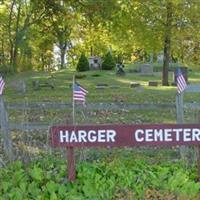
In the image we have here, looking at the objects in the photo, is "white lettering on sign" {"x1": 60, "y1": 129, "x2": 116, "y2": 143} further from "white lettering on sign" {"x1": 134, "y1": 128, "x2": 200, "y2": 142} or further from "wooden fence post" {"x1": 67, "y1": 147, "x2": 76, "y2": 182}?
"white lettering on sign" {"x1": 134, "y1": 128, "x2": 200, "y2": 142}

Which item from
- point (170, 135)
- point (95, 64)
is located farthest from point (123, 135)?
point (95, 64)

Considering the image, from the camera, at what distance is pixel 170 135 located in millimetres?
6027

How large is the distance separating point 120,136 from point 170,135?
25.1 inches

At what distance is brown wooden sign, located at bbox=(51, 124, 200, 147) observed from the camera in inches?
232

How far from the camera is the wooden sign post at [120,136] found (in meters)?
5.89

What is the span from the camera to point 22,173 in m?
6.12

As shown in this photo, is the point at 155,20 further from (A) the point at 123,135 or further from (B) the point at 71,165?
(B) the point at 71,165

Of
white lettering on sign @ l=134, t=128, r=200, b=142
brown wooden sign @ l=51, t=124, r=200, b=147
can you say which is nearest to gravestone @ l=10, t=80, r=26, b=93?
brown wooden sign @ l=51, t=124, r=200, b=147

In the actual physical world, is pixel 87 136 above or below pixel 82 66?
above

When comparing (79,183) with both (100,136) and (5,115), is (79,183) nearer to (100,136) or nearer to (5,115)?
(100,136)

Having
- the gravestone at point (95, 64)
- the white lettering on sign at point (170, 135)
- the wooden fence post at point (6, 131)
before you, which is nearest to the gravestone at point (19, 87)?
the wooden fence post at point (6, 131)

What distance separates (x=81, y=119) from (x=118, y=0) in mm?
13412

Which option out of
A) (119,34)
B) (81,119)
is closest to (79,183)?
(81,119)

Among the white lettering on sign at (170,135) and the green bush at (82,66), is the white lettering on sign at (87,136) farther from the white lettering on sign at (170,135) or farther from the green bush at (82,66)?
the green bush at (82,66)
